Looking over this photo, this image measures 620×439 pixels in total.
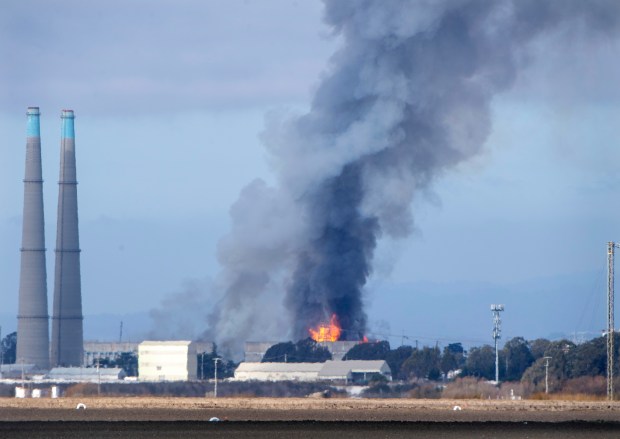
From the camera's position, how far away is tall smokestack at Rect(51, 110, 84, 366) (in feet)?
574

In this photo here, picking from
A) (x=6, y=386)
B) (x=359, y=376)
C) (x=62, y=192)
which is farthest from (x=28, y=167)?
(x=359, y=376)

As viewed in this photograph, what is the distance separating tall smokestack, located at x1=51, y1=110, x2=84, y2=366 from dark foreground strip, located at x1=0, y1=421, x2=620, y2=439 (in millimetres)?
103326

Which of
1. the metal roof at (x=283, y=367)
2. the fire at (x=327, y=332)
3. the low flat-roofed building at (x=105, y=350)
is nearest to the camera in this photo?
the metal roof at (x=283, y=367)

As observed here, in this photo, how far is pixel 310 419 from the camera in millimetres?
76938

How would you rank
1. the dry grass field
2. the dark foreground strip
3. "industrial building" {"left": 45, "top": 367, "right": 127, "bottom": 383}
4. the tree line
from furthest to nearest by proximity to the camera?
"industrial building" {"left": 45, "top": 367, "right": 127, "bottom": 383}
the tree line
the dry grass field
the dark foreground strip

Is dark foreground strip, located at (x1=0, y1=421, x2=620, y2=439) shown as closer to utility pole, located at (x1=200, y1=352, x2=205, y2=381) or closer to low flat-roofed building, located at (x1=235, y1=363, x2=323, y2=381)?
low flat-roofed building, located at (x1=235, y1=363, x2=323, y2=381)

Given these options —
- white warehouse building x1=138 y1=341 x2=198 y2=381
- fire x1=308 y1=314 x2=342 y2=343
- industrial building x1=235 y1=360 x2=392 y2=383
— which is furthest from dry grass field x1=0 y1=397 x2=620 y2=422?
fire x1=308 y1=314 x2=342 y2=343

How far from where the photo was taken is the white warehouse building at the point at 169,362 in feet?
500

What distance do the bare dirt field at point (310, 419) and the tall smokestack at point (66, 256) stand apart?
6792cm

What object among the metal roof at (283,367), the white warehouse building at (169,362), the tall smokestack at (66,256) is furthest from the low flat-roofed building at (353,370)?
the tall smokestack at (66,256)

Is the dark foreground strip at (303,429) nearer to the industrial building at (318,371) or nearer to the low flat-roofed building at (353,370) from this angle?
the low flat-roofed building at (353,370)

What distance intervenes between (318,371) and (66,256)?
38.4 meters

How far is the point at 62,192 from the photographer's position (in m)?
175

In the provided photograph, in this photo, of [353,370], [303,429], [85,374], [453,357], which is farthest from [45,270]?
[303,429]
